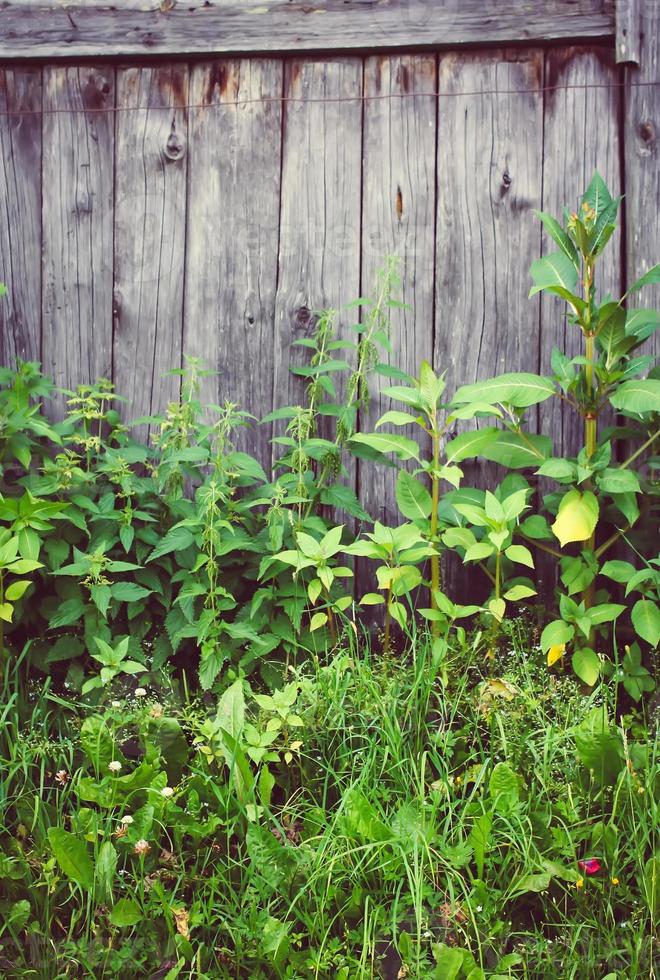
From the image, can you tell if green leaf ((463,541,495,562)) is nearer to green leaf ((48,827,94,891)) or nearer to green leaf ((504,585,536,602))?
green leaf ((504,585,536,602))

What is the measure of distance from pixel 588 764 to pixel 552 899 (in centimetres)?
36

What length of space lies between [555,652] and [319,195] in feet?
6.28

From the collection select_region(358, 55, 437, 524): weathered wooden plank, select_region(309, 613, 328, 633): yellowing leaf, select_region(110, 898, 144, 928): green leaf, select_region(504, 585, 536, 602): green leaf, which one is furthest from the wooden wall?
select_region(110, 898, 144, 928): green leaf

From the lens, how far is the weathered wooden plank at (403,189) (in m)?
3.50

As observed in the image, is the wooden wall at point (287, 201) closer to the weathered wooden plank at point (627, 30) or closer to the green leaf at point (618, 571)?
the weathered wooden plank at point (627, 30)

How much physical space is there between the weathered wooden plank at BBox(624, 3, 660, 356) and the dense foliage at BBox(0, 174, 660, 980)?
27 cm

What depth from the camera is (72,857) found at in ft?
7.27

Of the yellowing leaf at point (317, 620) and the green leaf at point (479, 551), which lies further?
the yellowing leaf at point (317, 620)

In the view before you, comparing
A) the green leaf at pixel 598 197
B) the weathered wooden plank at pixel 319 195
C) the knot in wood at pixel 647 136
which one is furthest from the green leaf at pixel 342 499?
the knot in wood at pixel 647 136

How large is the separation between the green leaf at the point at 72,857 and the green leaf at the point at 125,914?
0.10m

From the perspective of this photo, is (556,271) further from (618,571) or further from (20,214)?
(20,214)

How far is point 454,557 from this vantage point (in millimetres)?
3475

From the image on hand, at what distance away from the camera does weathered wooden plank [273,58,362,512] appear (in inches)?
139

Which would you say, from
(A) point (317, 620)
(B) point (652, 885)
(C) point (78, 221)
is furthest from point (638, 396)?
(C) point (78, 221)
